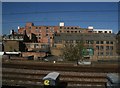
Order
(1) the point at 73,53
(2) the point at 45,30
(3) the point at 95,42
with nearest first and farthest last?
1. (1) the point at 73,53
2. (3) the point at 95,42
3. (2) the point at 45,30

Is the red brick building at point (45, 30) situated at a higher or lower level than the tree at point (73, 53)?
higher

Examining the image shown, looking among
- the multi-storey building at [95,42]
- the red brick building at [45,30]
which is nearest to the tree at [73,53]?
the multi-storey building at [95,42]

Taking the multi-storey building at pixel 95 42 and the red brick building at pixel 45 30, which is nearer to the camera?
the multi-storey building at pixel 95 42

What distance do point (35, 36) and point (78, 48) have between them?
1574 cm

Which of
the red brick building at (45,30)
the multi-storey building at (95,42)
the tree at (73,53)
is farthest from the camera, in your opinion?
the red brick building at (45,30)

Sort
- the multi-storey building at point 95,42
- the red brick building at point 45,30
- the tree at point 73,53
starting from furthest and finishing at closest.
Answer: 1. the red brick building at point 45,30
2. the multi-storey building at point 95,42
3. the tree at point 73,53

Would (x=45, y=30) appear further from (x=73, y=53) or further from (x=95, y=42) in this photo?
(x=73, y=53)

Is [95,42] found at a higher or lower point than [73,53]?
higher

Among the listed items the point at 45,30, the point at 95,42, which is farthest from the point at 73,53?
the point at 45,30

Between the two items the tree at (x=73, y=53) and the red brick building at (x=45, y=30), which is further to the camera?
the red brick building at (x=45, y=30)

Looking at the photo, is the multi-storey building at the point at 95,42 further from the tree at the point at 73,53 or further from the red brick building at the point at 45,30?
the red brick building at the point at 45,30

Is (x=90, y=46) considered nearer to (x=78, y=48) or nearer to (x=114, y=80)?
(x=78, y=48)

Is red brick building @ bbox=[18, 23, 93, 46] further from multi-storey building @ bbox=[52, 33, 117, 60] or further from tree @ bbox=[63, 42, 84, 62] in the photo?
tree @ bbox=[63, 42, 84, 62]

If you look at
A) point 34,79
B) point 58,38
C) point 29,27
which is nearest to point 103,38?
point 58,38
